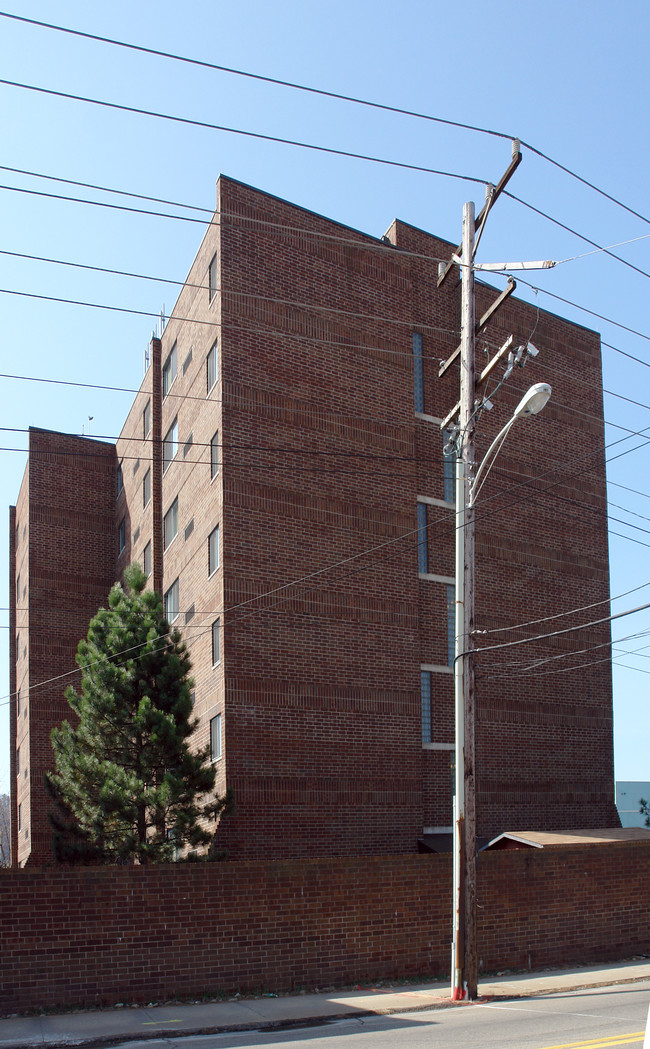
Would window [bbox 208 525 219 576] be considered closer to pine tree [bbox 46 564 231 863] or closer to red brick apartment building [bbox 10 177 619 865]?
red brick apartment building [bbox 10 177 619 865]

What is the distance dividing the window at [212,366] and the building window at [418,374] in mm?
5640

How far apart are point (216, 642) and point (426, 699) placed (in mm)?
6075

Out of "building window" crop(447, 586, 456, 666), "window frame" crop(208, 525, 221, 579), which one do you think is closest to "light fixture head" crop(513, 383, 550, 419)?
"window frame" crop(208, 525, 221, 579)

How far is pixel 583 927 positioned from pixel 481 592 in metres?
9.99

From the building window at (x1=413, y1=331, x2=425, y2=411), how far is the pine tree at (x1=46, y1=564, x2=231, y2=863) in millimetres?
10067

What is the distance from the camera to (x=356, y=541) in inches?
1024

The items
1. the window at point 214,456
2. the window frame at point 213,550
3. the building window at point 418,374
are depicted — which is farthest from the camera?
the building window at point 418,374

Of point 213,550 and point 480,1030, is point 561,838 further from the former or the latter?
point 480,1030

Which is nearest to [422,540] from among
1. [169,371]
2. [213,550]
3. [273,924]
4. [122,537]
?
[213,550]

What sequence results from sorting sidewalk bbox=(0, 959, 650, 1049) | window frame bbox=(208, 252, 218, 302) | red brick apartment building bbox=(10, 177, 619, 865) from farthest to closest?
window frame bbox=(208, 252, 218, 302)
red brick apartment building bbox=(10, 177, 619, 865)
sidewalk bbox=(0, 959, 650, 1049)

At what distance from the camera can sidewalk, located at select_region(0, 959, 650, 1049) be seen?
13000 mm

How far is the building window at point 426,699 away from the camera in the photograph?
87.1 feet

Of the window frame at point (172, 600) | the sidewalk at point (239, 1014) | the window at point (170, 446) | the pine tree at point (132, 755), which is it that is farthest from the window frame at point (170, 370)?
the sidewalk at point (239, 1014)

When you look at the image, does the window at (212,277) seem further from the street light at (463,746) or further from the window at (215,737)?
the street light at (463,746)
